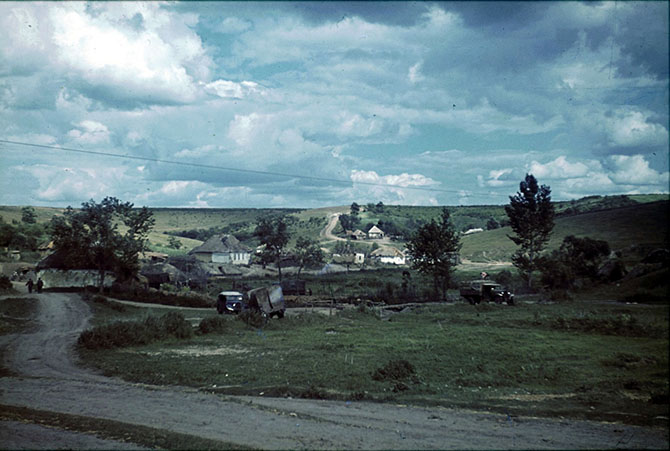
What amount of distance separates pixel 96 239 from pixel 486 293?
1514 inches

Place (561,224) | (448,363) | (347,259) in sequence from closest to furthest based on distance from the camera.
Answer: (448,363) → (561,224) → (347,259)

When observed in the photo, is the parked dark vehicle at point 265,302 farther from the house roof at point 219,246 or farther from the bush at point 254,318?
the house roof at point 219,246

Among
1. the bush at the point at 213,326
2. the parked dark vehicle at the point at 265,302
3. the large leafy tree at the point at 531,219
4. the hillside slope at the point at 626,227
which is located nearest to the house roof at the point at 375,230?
the hillside slope at the point at 626,227

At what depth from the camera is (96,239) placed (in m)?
50.2

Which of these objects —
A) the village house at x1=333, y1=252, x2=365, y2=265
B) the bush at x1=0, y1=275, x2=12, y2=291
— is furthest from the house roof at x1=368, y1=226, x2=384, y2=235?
the bush at x1=0, y1=275, x2=12, y2=291

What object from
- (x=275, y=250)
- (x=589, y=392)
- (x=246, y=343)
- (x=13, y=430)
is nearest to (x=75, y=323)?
(x=246, y=343)

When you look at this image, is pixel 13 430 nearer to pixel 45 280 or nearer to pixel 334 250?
pixel 45 280

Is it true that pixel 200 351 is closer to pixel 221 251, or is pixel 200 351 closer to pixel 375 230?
pixel 221 251

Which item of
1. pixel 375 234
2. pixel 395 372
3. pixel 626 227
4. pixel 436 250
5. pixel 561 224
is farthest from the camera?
pixel 375 234

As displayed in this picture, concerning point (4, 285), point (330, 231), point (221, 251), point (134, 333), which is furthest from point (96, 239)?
point (330, 231)

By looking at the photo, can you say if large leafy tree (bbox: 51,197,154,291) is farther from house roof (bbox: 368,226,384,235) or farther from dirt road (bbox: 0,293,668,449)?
house roof (bbox: 368,226,384,235)

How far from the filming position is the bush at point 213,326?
31016mm

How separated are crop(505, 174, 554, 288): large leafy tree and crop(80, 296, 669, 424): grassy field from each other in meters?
26.5

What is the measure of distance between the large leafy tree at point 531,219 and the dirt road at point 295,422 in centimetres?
4954
